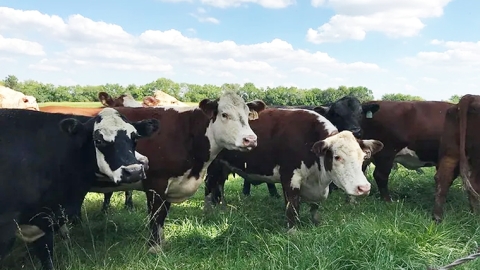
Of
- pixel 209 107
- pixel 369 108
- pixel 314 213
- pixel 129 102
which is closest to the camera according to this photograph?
pixel 209 107

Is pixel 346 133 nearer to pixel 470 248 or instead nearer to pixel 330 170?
pixel 330 170

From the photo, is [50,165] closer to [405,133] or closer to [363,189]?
[363,189]

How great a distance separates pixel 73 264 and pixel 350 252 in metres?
3.00

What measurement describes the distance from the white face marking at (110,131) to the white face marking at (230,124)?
1.37m

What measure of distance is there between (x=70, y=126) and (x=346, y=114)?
5021 millimetres

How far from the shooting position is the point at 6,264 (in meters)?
5.25

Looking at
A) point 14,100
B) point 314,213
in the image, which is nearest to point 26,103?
point 14,100

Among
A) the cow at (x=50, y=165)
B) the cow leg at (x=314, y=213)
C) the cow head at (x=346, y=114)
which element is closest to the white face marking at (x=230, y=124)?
the cow at (x=50, y=165)

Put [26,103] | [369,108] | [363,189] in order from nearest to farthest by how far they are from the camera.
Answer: [363,189], [369,108], [26,103]

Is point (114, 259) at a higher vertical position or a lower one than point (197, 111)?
lower

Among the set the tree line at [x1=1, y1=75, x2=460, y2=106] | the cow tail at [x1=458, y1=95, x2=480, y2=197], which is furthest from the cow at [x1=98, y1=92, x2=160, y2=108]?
the tree line at [x1=1, y1=75, x2=460, y2=106]

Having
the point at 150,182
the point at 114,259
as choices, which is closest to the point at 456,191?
the point at 150,182

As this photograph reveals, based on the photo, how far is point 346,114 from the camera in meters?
8.34

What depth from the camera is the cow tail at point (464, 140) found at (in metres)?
6.32
